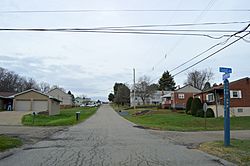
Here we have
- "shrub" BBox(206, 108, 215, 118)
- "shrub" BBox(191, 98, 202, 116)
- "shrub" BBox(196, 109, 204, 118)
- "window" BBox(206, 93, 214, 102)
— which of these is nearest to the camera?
"shrub" BBox(206, 108, 215, 118)

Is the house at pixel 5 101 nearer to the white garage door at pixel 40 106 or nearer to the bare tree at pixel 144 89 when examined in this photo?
the white garage door at pixel 40 106

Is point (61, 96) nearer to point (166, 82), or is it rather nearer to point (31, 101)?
point (166, 82)

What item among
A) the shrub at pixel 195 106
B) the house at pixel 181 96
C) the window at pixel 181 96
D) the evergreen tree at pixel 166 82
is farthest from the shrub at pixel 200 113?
the evergreen tree at pixel 166 82

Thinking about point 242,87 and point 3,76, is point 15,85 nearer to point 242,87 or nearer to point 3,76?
point 3,76

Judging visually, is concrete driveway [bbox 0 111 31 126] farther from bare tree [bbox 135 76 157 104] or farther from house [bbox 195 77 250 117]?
bare tree [bbox 135 76 157 104]

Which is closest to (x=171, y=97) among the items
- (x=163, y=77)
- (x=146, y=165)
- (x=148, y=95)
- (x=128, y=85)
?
(x=148, y=95)

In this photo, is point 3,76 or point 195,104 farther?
point 3,76

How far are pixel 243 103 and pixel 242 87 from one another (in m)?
2.34

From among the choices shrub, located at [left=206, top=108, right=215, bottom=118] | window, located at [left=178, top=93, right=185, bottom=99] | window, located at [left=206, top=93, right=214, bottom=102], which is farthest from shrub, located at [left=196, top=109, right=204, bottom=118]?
window, located at [left=178, top=93, right=185, bottom=99]

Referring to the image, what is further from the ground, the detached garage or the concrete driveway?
the detached garage

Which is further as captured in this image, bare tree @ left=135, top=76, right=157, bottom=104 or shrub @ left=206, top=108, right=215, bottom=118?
bare tree @ left=135, top=76, right=157, bottom=104

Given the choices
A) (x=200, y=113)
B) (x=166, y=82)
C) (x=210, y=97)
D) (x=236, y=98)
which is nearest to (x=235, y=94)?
(x=236, y=98)

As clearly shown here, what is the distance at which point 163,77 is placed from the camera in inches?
4478

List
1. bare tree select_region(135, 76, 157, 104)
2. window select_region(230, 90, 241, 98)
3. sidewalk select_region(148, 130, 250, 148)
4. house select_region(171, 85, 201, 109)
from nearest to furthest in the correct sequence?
sidewalk select_region(148, 130, 250, 148) → window select_region(230, 90, 241, 98) → house select_region(171, 85, 201, 109) → bare tree select_region(135, 76, 157, 104)
